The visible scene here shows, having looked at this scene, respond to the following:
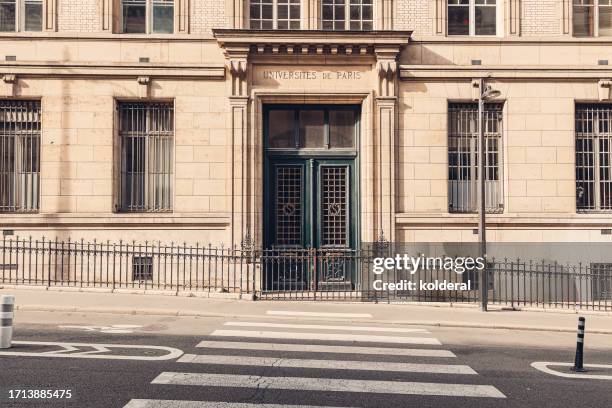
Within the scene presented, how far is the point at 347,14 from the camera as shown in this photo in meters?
18.5

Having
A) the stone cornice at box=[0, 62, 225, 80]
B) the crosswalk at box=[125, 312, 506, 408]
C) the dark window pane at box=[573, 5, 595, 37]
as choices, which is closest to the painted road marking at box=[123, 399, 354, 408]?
the crosswalk at box=[125, 312, 506, 408]

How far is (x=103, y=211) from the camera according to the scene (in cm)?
1761

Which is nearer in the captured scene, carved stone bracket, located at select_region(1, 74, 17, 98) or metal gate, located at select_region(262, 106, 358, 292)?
carved stone bracket, located at select_region(1, 74, 17, 98)

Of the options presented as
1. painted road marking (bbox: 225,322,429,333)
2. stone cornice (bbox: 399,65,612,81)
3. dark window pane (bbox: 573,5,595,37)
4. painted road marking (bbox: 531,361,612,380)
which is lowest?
painted road marking (bbox: 531,361,612,380)

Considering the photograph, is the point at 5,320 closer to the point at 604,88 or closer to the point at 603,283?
the point at 603,283

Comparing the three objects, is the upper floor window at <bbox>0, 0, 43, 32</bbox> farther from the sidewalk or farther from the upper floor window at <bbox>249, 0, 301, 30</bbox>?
the sidewalk

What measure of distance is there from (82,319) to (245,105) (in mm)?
7856

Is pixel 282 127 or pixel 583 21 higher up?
pixel 583 21

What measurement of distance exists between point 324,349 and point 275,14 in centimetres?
1177

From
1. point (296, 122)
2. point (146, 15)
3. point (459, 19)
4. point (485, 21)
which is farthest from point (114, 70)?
point (485, 21)

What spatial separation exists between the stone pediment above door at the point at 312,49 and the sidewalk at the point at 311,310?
6.34 m

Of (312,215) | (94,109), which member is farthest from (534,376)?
(94,109)

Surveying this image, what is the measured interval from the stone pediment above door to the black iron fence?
198 inches

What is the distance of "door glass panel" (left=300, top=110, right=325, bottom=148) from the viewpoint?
1839 centimetres
